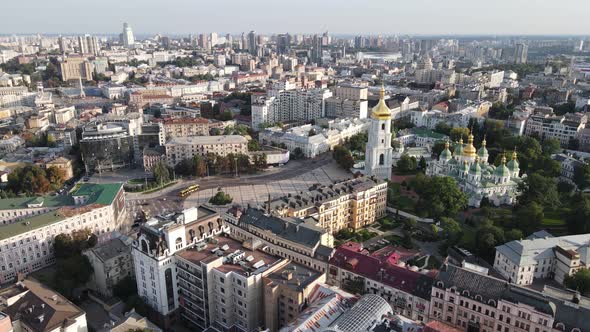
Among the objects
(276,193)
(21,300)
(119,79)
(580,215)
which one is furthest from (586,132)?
(119,79)

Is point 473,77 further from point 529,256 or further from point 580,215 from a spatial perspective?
point 529,256

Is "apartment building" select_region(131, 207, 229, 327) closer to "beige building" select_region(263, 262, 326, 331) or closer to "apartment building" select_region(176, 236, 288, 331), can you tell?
"apartment building" select_region(176, 236, 288, 331)

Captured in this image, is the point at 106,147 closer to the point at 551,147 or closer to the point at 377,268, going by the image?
the point at 377,268

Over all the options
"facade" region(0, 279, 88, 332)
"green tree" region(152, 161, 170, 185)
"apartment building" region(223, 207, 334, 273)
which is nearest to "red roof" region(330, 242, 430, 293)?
"apartment building" region(223, 207, 334, 273)

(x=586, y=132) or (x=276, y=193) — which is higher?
(x=586, y=132)

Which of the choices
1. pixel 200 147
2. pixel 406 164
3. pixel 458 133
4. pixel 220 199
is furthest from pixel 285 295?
pixel 458 133

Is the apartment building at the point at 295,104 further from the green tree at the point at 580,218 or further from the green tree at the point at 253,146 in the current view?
the green tree at the point at 580,218
